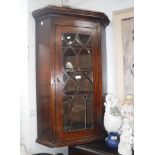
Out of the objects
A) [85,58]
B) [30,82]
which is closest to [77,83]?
[85,58]

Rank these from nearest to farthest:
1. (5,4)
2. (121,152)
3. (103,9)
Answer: (5,4) < (121,152) < (103,9)

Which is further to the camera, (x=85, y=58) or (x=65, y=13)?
(x=85, y=58)

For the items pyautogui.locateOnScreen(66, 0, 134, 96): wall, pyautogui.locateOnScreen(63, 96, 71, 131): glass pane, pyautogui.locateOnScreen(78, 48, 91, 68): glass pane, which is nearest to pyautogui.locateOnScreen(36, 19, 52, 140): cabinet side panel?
pyautogui.locateOnScreen(63, 96, 71, 131): glass pane

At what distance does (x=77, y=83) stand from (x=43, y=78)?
278 millimetres

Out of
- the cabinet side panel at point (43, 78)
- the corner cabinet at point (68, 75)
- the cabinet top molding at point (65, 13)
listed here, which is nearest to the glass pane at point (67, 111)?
the corner cabinet at point (68, 75)

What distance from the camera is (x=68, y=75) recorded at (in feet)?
5.93

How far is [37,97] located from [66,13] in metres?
0.73

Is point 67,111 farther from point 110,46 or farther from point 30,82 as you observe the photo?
point 110,46

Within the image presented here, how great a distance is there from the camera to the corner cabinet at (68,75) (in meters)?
1.76

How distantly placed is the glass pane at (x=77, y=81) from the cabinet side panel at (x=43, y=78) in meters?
0.12

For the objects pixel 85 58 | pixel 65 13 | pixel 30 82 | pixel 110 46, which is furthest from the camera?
pixel 110 46

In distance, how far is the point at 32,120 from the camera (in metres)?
1.99
